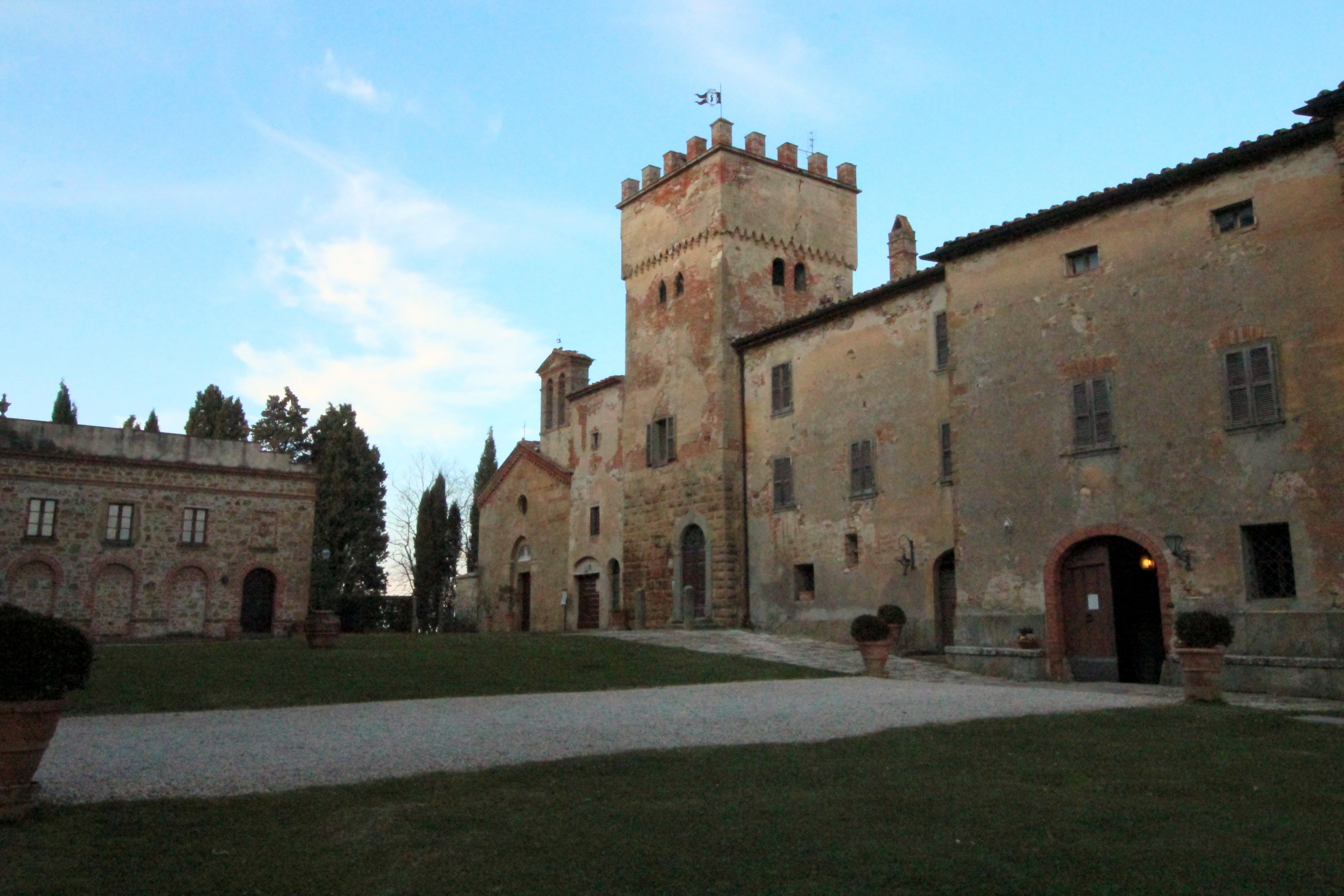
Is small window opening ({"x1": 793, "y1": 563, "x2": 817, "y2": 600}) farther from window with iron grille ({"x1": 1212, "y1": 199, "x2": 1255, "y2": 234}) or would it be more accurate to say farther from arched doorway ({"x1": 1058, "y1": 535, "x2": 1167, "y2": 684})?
window with iron grille ({"x1": 1212, "y1": 199, "x2": 1255, "y2": 234})

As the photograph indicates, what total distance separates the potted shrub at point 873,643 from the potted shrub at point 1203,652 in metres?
5.81

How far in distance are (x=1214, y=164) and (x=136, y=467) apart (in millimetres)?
32242

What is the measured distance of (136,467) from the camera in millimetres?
34375

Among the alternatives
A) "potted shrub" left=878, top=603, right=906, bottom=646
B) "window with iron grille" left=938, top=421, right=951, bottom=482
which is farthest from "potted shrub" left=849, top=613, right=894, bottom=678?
"window with iron grille" left=938, top=421, right=951, bottom=482

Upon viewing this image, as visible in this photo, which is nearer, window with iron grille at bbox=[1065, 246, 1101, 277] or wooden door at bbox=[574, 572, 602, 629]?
window with iron grille at bbox=[1065, 246, 1101, 277]

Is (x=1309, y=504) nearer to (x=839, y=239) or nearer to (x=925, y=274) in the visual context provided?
(x=925, y=274)

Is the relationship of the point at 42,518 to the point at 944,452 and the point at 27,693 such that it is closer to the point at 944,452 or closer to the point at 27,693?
the point at 944,452

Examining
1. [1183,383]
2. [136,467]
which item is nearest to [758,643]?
[1183,383]

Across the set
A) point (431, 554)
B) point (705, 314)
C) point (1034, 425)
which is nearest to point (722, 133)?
point (705, 314)

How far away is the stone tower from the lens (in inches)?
1181

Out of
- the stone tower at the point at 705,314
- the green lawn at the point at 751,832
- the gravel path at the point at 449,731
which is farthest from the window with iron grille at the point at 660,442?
the green lawn at the point at 751,832

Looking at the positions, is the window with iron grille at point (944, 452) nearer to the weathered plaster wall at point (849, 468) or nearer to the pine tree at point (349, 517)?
the weathered plaster wall at point (849, 468)

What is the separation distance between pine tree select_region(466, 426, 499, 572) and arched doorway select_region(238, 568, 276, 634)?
486 inches

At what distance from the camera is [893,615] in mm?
23484
